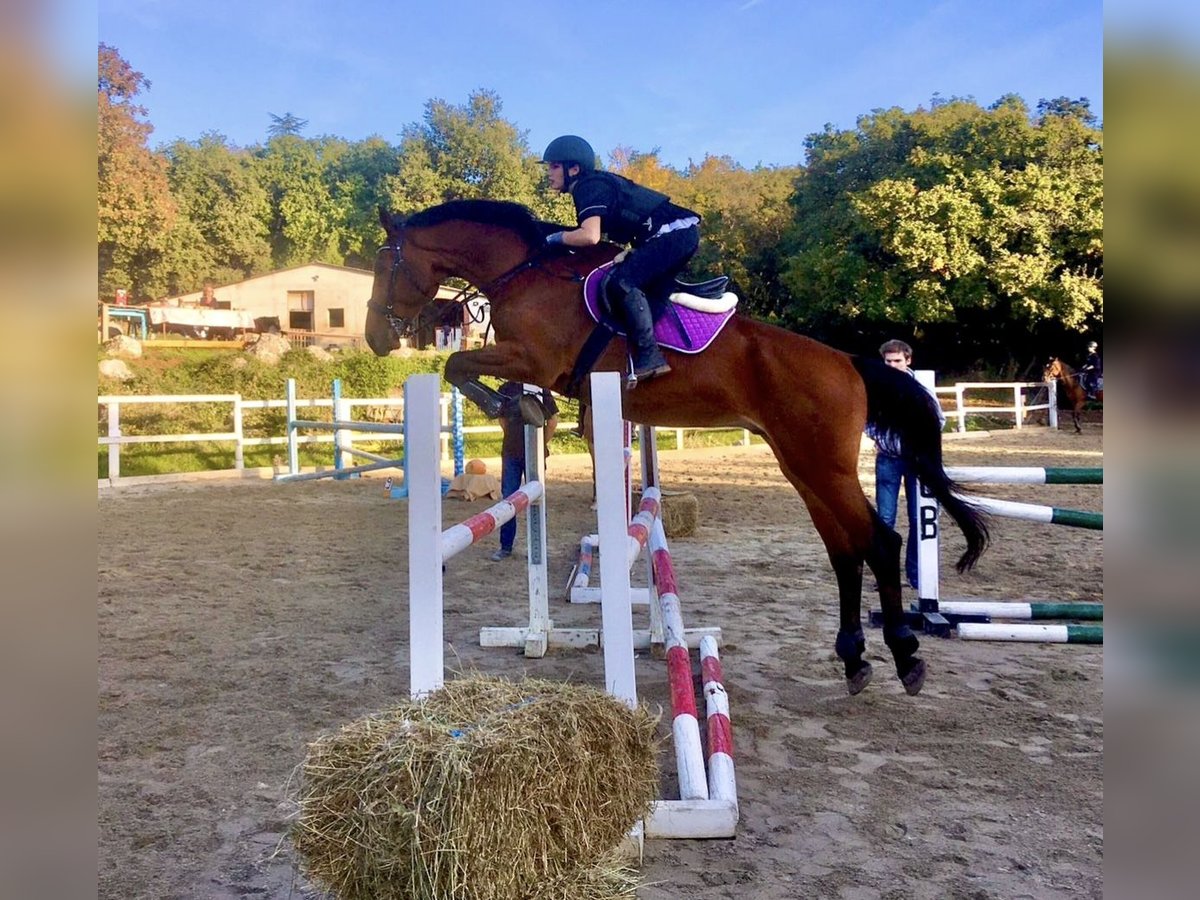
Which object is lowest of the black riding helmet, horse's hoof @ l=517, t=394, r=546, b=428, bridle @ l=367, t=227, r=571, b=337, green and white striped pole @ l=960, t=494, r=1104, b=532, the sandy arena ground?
the sandy arena ground

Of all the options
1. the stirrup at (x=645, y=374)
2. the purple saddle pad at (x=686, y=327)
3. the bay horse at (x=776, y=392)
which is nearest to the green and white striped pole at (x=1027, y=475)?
the bay horse at (x=776, y=392)

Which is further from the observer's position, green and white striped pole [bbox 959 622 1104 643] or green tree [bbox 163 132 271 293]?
green tree [bbox 163 132 271 293]

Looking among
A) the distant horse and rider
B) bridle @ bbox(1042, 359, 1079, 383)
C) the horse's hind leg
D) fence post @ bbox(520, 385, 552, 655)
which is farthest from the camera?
bridle @ bbox(1042, 359, 1079, 383)

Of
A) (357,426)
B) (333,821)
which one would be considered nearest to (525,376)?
(333,821)

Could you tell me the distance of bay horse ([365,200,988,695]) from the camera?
3340mm

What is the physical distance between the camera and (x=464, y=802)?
1395mm

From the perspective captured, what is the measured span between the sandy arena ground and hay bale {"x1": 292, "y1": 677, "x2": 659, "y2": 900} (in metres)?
0.41

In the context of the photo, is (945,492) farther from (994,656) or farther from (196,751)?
(196,751)

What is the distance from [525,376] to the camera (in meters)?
3.53

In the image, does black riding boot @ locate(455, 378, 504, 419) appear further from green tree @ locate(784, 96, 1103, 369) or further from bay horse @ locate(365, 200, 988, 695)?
green tree @ locate(784, 96, 1103, 369)

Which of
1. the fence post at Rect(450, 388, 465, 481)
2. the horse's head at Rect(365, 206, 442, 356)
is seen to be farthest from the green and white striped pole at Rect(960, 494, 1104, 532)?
the fence post at Rect(450, 388, 465, 481)

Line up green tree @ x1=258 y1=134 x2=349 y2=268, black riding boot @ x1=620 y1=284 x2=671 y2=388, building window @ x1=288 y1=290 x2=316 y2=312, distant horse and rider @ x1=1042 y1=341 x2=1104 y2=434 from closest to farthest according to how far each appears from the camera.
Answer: black riding boot @ x1=620 y1=284 x2=671 y2=388
distant horse and rider @ x1=1042 y1=341 x2=1104 y2=434
building window @ x1=288 y1=290 x2=316 y2=312
green tree @ x1=258 y1=134 x2=349 y2=268

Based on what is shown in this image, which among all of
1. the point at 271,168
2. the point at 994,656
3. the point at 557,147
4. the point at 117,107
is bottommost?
the point at 994,656
